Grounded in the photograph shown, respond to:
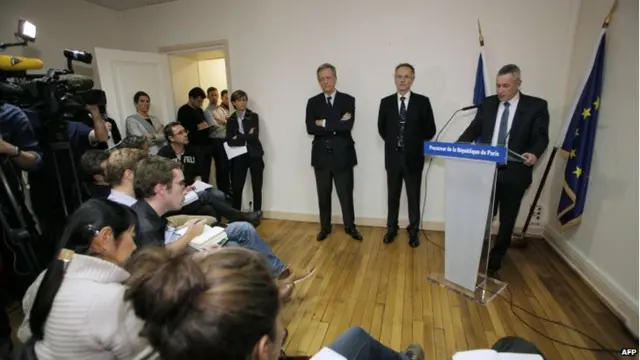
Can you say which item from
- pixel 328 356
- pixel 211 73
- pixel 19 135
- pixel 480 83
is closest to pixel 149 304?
pixel 328 356

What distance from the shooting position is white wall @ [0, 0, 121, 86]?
9.97ft

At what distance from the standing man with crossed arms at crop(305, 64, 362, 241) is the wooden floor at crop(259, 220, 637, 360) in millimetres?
506

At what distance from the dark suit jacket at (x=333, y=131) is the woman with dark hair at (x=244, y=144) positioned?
0.71 meters

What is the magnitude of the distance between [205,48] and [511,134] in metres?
3.28

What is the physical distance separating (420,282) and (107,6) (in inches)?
177

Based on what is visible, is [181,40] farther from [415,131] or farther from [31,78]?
[415,131]

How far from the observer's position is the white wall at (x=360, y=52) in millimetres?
2861

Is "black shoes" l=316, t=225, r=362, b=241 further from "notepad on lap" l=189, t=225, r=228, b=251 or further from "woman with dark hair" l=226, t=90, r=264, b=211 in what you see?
"notepad on lap" l=189, t=225, r=228, b=251

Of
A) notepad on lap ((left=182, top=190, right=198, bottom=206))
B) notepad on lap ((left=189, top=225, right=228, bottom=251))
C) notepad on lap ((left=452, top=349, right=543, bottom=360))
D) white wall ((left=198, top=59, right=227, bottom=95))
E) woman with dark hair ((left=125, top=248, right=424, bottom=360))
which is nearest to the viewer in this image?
woman with dark hair ((left=125, top=248, right=424, bottom=360))

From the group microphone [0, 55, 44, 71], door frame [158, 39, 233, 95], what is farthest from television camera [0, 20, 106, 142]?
door frame [158, 39, 233, 95]

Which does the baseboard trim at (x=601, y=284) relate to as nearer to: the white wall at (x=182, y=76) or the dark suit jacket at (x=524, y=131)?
the dark suit jacket at (x=524, y=131)

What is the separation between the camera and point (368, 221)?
11.7 ft

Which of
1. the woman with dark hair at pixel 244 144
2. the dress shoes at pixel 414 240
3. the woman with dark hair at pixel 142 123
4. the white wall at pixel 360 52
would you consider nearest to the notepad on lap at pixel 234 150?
the woman with dark hair at pixel 244 144

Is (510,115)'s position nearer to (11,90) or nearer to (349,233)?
(349,233)
